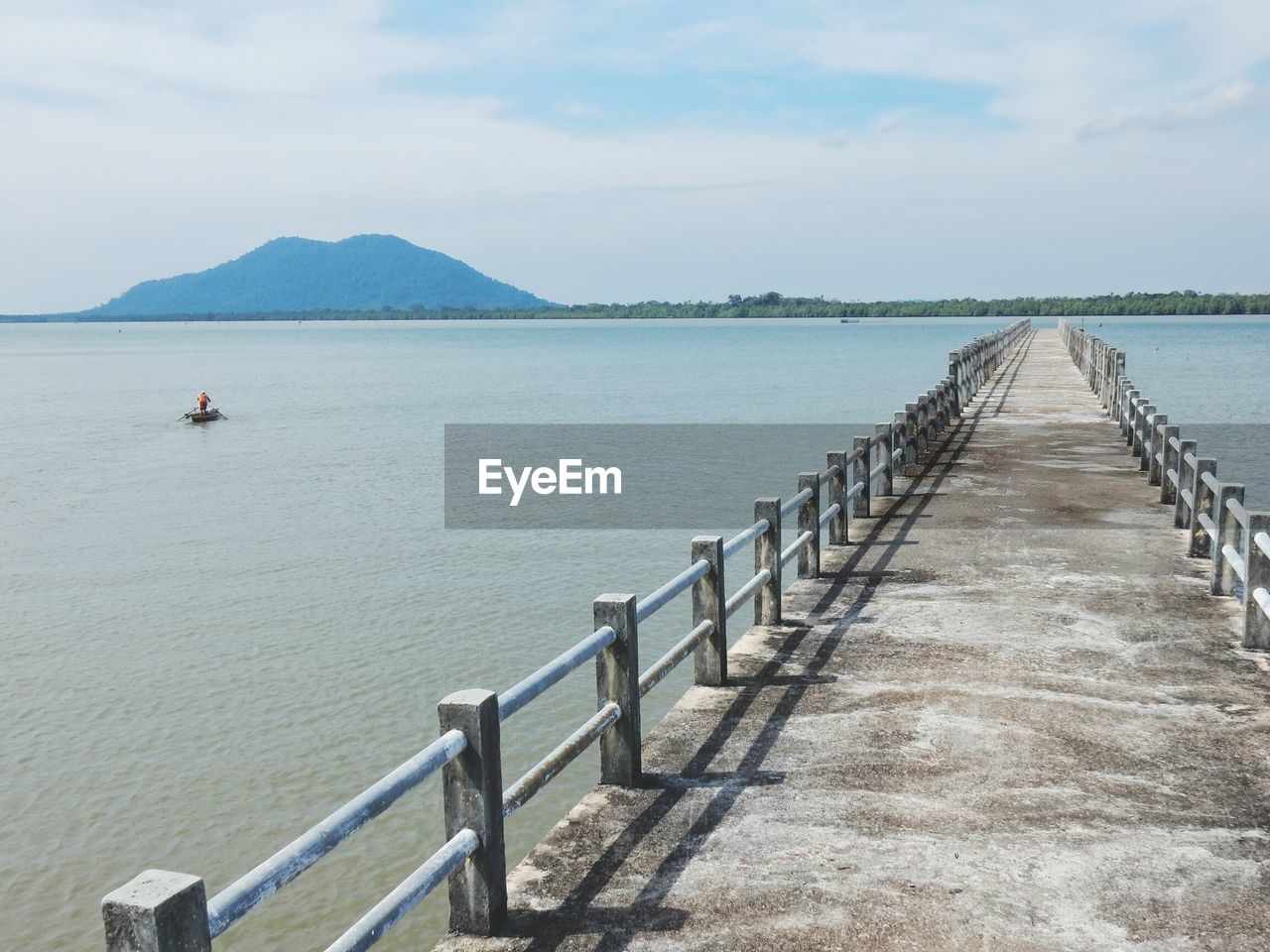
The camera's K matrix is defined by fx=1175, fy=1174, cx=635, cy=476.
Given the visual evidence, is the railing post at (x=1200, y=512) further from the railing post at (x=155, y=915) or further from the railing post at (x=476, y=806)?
the railing post at (x=155, y=915)

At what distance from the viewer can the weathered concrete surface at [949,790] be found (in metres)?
5.28

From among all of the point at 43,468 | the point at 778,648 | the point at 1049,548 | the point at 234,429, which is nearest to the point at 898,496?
the point at 1049,548

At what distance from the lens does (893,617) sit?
10.7m

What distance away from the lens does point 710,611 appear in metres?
8.55

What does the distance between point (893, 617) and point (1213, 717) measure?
3243mm

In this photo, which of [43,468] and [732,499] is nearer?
[732,499]

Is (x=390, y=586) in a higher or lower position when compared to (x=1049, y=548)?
lower

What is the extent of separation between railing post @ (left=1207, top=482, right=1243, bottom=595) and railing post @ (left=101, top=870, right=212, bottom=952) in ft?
32.8

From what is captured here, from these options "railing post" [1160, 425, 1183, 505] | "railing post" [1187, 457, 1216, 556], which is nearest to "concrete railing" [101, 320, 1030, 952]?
"railing post" [1187, 457, 1216, 556]

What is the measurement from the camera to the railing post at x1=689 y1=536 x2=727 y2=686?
842cm

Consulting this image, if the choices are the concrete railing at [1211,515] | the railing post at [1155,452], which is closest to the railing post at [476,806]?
the concrete railing at [1211,515]

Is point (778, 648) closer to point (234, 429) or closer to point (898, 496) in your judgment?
point (898, 496)

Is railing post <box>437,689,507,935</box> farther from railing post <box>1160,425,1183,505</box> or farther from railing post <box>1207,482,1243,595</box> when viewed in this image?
railing post <box>1160,425,1183,505</box>

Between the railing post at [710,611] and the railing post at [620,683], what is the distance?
1.66 metres
